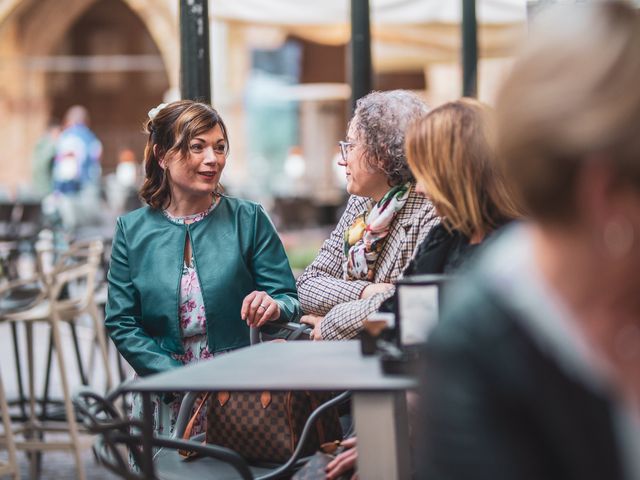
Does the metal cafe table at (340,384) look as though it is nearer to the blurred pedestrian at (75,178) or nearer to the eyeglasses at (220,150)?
the eyeglasses at (220,150)

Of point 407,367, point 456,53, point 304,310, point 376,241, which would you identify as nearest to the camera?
point 407,367

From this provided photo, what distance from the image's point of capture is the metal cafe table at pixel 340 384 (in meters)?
2.26

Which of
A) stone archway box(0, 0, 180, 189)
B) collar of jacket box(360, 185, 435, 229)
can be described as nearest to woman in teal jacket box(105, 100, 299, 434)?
collar of jacket box(360, 185, 435, 229)

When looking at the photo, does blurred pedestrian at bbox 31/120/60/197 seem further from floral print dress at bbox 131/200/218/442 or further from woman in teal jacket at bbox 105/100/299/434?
floral print dress at bbox 131/200/218/442

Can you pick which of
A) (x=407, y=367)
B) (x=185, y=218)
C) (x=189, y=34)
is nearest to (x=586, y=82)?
(x=407, y=367)

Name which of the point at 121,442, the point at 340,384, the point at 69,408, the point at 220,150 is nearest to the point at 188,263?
the point at 220,150

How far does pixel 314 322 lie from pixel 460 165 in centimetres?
117

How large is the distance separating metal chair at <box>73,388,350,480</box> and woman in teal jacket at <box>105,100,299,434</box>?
0.25 m

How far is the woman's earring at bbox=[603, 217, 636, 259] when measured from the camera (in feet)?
4.50

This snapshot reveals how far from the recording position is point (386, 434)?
2.44 metres

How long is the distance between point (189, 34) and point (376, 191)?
3.47 ft

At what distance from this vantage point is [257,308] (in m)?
3.53

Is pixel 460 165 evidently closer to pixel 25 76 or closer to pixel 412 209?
pixel 412 209

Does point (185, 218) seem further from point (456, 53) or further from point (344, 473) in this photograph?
point (456, 53)
